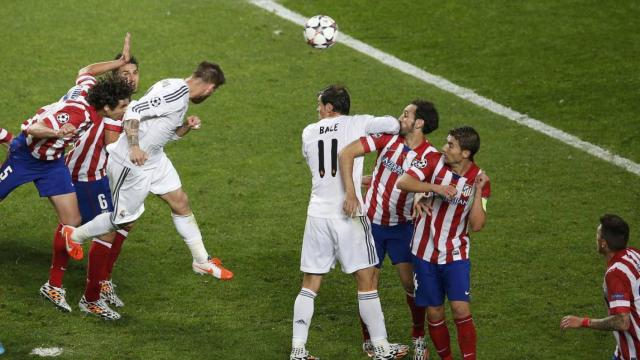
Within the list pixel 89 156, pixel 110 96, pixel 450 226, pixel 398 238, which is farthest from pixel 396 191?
pixel 89 156

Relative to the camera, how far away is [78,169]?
10.1m

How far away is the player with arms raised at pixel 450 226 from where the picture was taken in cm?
823

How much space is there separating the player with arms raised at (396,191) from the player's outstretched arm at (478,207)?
1.64 ft

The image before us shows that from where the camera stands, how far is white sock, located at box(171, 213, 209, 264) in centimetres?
957

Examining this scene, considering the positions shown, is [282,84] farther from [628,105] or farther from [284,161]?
[628,105]

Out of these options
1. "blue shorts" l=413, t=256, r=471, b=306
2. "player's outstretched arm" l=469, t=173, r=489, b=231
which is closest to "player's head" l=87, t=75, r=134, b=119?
"blue shorts" l=413, t=256, r=471, b=306

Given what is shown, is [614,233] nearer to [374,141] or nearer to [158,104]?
[374,141]

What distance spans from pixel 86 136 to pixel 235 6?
24.2 feet

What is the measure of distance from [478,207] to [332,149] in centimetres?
119

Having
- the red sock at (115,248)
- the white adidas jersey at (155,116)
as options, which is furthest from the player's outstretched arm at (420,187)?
the red sock at (115,248)

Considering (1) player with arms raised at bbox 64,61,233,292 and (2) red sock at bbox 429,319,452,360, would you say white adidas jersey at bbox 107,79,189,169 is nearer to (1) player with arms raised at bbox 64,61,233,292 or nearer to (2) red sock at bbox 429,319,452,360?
(1) player with arms raised at bbox 64,61,233,292

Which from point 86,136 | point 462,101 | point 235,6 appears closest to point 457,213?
point 86,136

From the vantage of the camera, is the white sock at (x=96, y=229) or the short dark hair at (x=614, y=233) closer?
the short dark hair at (x=614, y=233)

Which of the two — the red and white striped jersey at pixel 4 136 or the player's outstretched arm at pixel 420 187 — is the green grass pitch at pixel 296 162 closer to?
the red and white striped jersey at pixel 4 136
